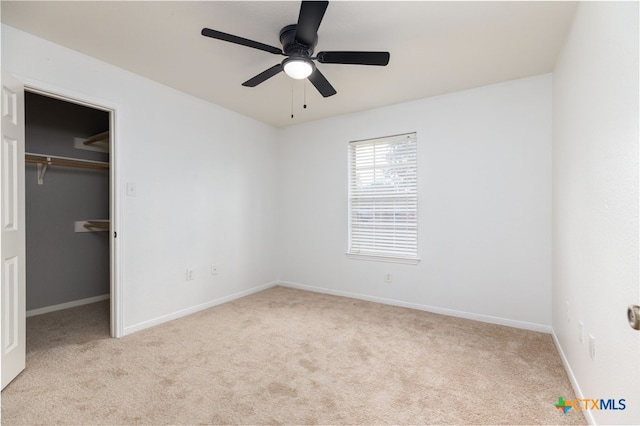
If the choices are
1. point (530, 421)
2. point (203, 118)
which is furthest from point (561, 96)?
point (203, 118)

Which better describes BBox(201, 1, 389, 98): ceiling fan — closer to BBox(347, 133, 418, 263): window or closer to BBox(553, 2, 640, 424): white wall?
BBox(553, 2, 640, 424): white wall

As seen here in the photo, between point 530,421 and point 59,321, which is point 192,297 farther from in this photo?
point 530,421

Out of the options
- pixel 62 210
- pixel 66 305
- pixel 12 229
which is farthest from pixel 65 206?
pixel 12 229

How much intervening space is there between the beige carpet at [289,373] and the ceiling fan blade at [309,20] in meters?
2.26

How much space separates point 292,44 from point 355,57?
0.45 m

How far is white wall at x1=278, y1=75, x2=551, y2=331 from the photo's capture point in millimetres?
2938

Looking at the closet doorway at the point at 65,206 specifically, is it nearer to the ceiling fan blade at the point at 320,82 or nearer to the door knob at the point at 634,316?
the ceiling fan blade at the point at 320,82

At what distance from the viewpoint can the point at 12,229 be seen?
6.78ft

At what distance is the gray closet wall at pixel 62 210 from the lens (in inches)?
135

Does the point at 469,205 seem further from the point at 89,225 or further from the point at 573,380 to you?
the point at 89,225

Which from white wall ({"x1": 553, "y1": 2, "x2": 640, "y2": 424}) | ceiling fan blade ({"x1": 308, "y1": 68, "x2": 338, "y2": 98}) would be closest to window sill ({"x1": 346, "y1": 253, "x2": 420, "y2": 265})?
white wall ({"x1": 553, "y1": 2, "x2": 640, "y2": 424})

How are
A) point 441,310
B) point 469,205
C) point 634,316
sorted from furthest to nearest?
1. point 441,310
2. point 469,205
3. point 634,316

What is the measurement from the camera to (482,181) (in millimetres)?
3201

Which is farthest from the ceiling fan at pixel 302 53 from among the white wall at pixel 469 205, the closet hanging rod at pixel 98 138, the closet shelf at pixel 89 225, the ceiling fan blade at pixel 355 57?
the closet shelf at pixel 89 225
